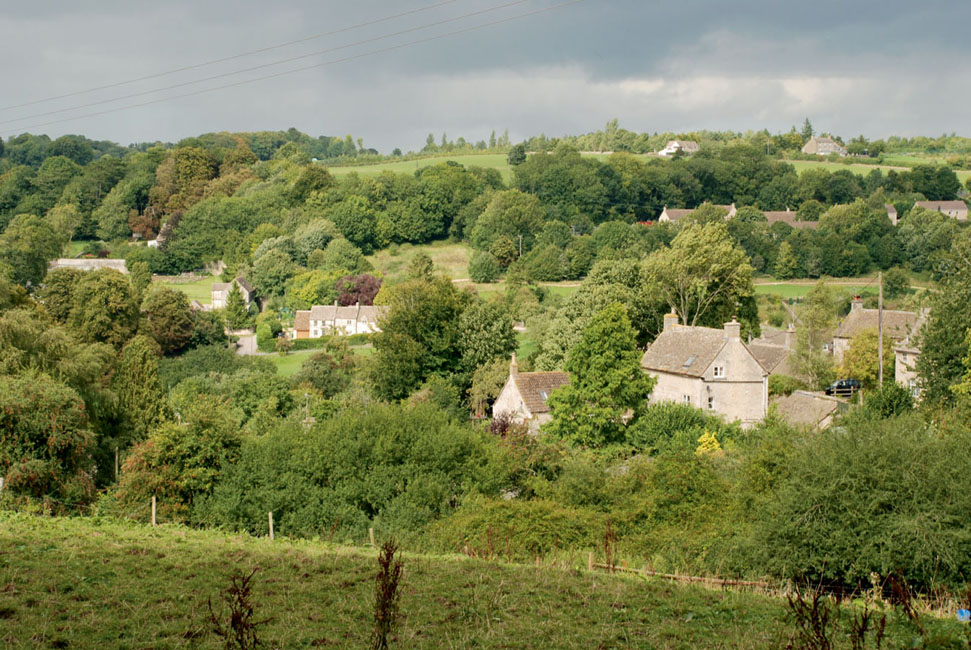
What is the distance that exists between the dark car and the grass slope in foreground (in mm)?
31454

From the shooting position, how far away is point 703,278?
4741 centimetres

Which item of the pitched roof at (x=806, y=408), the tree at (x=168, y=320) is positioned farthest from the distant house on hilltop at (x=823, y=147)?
the pitched roof at (x=806, y=408)

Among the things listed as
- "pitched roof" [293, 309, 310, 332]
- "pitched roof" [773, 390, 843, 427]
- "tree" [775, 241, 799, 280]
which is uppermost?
"tree" [775, 241, 799, 280]

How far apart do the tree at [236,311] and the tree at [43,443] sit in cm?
4466

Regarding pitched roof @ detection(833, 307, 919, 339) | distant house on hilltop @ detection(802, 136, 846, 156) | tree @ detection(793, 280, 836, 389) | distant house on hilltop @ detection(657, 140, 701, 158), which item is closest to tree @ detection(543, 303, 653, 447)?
tree @ detection(793, 280, 836, 389)

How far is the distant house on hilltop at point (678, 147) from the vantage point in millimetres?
133325

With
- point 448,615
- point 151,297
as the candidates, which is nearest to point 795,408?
point 448,615

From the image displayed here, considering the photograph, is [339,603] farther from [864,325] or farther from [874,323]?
[864,325]

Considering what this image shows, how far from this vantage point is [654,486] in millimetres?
21188

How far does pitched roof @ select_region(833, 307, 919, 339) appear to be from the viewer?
137 feet

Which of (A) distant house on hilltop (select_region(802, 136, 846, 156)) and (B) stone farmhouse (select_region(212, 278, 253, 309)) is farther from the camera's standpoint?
(A) distant house on hilltop (select_region(802, 136, 846, 156))

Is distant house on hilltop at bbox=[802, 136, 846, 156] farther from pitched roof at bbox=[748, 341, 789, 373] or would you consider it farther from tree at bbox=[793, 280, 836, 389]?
tree at bbox=[793, 280, 836, 389]

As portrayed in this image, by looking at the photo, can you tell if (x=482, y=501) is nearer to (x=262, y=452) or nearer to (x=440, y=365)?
(x=262, y=452)

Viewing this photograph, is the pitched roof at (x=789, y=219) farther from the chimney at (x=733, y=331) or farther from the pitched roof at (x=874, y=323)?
the chimney at (x=733, y=331)
